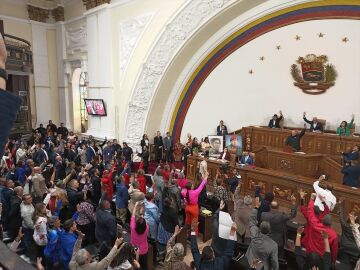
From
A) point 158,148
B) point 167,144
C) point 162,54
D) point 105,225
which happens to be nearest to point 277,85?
point 162,54

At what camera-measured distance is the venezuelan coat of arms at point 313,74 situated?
9039 mm

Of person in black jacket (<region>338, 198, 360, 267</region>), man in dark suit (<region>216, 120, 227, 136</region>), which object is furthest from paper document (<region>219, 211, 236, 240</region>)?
man in dark suit (<region>216, 120, 227, 136</region>)

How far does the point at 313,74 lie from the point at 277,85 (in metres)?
1.28

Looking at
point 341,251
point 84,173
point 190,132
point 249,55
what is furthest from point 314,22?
point 84,173

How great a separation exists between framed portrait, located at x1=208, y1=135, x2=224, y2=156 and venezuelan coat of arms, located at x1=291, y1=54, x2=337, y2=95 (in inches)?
120

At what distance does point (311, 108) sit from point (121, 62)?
758 centimetres

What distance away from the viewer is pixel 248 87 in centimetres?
1108

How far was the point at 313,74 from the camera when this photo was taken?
30.5 ft

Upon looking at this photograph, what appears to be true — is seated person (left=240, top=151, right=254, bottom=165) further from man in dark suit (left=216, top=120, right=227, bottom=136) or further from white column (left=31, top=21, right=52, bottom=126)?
white column (left=31, top=21, right=52, bottom=126)

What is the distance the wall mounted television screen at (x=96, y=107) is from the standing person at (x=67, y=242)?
9.69 m

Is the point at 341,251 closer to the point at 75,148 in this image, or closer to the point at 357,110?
the point at 357,110

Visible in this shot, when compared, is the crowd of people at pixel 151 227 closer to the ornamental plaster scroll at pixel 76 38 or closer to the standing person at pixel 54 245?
the standing person at pixel 54 245

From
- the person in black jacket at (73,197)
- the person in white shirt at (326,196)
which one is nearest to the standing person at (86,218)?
the person in black jacket at (73,197)

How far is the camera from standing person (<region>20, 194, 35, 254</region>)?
15.8 feet
